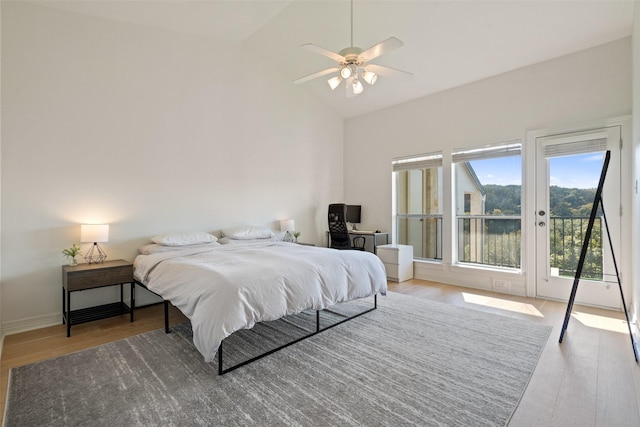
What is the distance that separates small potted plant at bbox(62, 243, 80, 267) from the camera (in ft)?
10.5

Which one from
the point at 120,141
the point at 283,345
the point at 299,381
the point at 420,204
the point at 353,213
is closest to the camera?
the point at 299,381

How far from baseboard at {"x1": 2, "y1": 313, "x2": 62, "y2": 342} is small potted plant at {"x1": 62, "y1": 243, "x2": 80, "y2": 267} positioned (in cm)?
58

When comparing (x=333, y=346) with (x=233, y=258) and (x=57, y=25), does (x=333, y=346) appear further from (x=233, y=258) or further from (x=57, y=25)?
(x=57, y=25)

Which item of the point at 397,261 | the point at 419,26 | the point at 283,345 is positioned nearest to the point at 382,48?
the point at 419,26

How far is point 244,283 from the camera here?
7.36ft

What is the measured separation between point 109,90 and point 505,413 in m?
4.71

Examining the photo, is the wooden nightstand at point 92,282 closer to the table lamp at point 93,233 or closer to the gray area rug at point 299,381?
the table lamp at point 93,233

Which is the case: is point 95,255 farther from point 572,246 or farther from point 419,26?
point 572,246

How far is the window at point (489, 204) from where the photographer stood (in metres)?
4.41

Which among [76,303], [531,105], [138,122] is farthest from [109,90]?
[531,105]

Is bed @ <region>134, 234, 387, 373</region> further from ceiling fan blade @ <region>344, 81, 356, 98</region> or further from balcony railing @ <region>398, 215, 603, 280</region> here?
balcony railing @ <region>398, 215, 603, 280</region>

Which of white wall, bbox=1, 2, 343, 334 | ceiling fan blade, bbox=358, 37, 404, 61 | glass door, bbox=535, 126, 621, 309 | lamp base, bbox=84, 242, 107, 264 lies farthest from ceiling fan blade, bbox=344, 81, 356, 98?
lamp base, bbox=84, 242, 107, 264

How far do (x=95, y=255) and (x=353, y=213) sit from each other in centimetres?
418

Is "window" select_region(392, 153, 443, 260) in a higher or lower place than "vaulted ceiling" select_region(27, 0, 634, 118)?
lower
